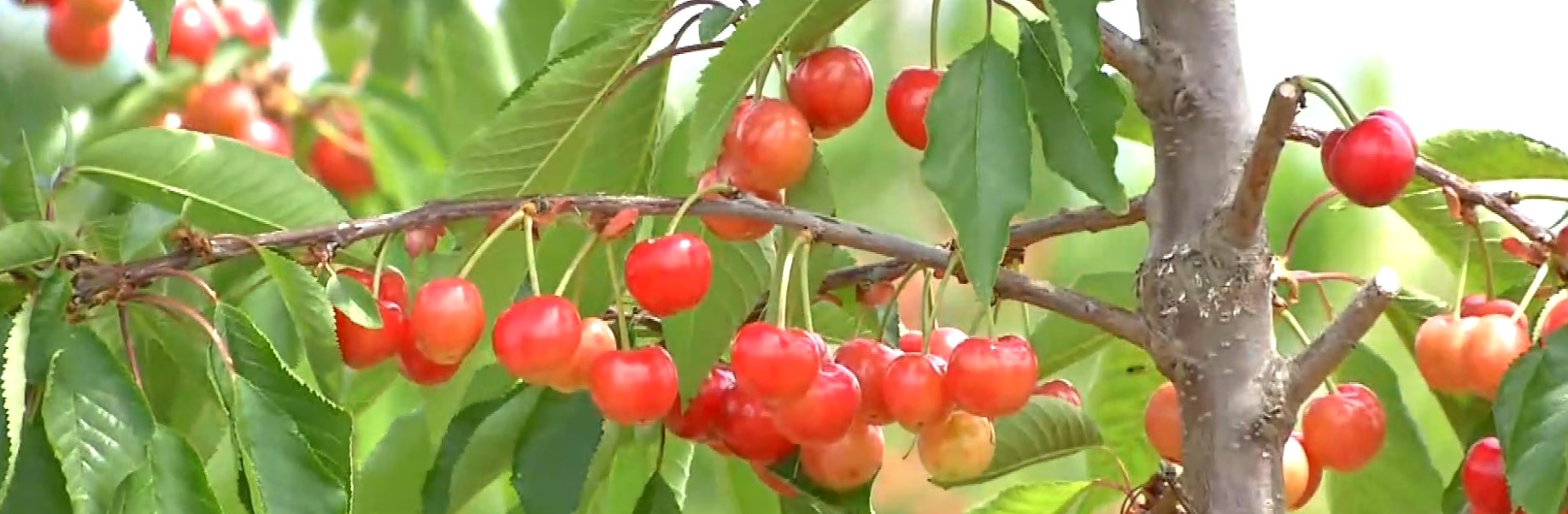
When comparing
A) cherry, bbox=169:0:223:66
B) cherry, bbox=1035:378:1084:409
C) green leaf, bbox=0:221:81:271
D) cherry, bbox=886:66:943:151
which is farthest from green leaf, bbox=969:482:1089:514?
cherry, bbox=169:0:223:66

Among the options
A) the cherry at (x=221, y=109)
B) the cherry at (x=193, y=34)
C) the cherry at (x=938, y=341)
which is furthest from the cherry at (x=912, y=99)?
the cherry at (x=193, y=34)

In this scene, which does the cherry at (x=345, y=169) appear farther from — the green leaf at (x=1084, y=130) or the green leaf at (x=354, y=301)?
the green leaf at (x=1084, y=130)

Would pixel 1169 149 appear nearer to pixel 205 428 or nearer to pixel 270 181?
pixel 270 181

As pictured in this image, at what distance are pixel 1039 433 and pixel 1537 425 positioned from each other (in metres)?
0.25

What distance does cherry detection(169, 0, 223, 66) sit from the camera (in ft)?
4.83

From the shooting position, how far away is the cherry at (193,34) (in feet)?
4.83

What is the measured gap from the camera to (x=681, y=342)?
71 centimetres

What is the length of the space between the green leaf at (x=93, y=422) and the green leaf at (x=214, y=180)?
13 centimetres

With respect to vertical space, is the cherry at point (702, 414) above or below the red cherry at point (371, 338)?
below

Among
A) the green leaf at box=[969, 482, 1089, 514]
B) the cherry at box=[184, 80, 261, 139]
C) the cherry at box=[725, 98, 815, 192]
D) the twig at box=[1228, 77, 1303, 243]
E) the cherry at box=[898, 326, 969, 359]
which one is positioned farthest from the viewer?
the cherry at box=[184, 80, 261, 139]

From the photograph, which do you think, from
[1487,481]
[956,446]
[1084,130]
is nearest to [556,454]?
[956,446]

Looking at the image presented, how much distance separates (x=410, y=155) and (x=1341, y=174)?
1008 millimetres

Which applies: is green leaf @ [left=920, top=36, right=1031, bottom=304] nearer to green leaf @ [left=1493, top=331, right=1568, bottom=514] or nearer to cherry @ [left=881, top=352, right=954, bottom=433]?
cherry @ [left=881, top=352, right=954, bottom=433]

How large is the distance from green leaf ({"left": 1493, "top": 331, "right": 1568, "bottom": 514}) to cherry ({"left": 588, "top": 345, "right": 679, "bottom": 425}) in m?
0.31
